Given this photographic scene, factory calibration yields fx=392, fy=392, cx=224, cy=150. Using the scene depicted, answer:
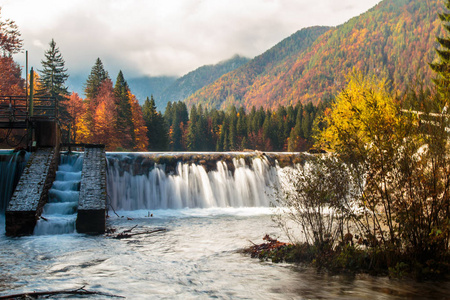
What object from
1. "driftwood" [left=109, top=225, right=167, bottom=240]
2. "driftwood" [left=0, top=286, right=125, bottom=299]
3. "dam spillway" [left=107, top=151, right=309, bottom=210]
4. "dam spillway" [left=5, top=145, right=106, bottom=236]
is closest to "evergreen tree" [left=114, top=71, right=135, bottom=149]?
"dam spillway" [left=107, top=151, right=309, bottom=210]

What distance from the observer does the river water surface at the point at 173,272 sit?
7535 mm

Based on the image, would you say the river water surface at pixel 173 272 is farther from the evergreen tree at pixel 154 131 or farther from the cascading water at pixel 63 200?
the evergreen tree at pixel 154 131

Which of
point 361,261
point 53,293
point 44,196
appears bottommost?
point 53,293

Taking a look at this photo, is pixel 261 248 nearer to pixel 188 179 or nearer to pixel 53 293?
pixel 53 293

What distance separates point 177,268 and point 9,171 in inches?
459

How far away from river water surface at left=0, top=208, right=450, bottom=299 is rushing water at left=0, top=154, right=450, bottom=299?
18 mm

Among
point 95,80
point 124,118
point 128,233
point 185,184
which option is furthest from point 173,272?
point 95,80

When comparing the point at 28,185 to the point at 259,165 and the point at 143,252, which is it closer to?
the point at 143,252

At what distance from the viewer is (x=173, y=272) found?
9391mm

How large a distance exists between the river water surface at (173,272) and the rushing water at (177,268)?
0.06ft

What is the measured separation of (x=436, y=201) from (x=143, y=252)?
306 inches

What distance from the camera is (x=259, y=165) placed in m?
26.0

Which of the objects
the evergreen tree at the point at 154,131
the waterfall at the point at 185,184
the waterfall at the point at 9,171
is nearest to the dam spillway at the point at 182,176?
the waterfall at the point at 185,184

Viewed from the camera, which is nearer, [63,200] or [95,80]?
[63,200]
